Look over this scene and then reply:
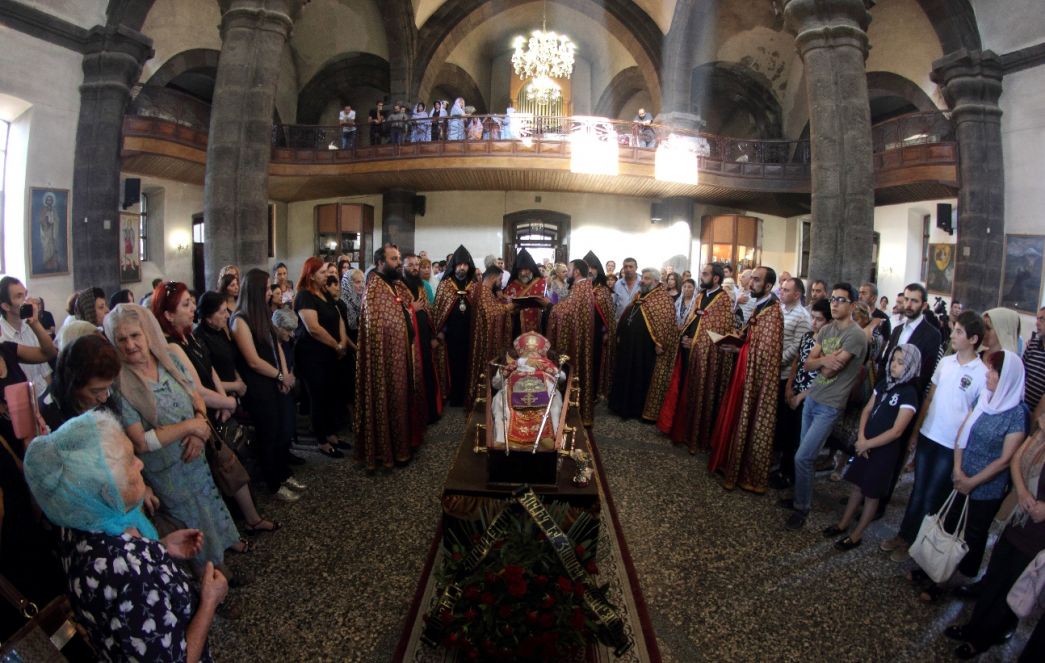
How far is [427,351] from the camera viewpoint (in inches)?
244

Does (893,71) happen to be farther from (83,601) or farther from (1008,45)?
(83,601)

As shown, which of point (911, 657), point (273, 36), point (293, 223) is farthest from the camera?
point (293, 223)

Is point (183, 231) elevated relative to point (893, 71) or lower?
lower

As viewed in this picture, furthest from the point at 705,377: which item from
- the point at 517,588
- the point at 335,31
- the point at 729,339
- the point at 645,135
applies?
the point at 335,31

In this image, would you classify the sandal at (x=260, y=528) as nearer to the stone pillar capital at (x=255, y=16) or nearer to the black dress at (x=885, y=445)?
the black dress at (x=885, y=445)

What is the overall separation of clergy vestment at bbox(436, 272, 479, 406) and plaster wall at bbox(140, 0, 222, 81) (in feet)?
37.9

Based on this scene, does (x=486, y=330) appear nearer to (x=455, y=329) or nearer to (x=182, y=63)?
(x=455, y=329)

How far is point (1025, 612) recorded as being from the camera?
2.54 metres

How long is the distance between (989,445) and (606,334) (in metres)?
4.37

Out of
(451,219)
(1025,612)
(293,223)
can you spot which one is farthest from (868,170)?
(293,223)

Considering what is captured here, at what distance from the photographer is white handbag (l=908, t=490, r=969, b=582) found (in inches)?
121

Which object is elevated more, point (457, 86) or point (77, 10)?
point (457, 86)

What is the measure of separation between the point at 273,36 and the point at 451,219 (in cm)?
817

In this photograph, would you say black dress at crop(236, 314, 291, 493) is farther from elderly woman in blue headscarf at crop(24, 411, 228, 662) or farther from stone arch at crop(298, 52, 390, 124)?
stone arch at crop(298, 52, 390, 124)
